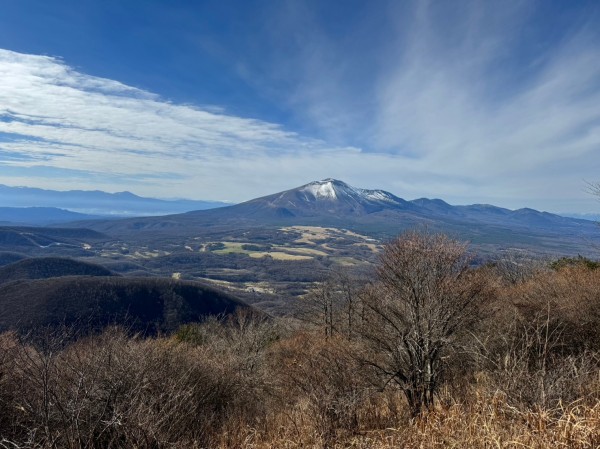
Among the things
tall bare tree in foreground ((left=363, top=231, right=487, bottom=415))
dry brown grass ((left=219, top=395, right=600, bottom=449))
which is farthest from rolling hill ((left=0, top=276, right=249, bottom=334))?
dry brown grass ((left=219, top=395, right=600, bottom=449))

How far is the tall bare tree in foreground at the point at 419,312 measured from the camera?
1298cm

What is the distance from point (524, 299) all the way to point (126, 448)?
19.7 metres

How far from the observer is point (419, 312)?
539 inches

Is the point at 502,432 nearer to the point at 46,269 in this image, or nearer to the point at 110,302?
the point at 110,302

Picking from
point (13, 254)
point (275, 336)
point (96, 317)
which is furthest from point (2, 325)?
point (13, 254)

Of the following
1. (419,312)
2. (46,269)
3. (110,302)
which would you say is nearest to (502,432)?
(419,312)

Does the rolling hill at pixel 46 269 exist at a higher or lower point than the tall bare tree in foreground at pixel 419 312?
lower

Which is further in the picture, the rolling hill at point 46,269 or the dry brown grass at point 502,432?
the rolling hill at point 46,269

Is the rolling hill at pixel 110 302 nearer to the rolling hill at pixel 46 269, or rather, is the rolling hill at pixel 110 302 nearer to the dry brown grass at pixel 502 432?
the rolling hill at pixel 46 269

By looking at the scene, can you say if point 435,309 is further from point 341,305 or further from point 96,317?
point 96,317

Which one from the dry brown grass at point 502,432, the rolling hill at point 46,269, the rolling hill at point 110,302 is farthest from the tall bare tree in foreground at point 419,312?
the rolling hill at point 46,269

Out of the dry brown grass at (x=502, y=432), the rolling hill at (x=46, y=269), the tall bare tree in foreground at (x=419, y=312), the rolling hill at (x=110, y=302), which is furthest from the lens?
the rolling hill at (x=46, y=269)

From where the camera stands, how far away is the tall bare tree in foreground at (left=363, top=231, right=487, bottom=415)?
42.6 feet

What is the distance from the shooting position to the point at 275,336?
40.1 m
